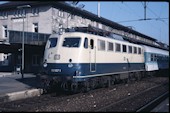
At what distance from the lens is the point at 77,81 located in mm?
15102

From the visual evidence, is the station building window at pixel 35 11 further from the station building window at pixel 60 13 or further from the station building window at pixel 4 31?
the station building window at pixel 4 31

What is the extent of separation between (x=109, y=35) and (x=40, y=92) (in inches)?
234

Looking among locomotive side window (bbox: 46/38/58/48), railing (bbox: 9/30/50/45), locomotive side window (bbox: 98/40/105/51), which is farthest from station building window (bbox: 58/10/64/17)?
locomotive side window (bbox: 46/38/58/48)

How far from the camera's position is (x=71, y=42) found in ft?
52.0

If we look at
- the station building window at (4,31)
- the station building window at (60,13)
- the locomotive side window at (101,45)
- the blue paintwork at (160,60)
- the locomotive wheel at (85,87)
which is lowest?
the locomotive wheel at (85,87)

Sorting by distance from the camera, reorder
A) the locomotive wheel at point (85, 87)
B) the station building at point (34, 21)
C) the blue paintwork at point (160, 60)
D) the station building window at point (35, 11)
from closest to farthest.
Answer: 1. the locomotive wheel at point (85, 87)
2. the blue paintwork at point (160, 60)
3. the station building at point (34, 21)
4. the station building window at point (35, 11)

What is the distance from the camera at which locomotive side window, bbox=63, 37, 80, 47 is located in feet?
51.3

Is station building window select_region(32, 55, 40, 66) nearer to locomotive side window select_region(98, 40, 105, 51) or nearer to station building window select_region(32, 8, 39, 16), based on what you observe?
station building window select_region(32, 8, 39, 16)

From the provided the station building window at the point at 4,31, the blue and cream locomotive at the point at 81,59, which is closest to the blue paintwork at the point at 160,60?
the blue and cream locomotive at the point at 81,59

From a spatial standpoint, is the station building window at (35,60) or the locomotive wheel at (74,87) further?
the station building window at (35,60)

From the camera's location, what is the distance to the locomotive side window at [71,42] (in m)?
15.6

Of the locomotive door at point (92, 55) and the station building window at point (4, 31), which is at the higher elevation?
the station building window at point (4, 31)

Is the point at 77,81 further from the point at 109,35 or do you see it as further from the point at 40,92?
the point at 109,35

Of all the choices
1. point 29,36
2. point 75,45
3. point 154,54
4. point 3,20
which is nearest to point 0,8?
point 3,20
